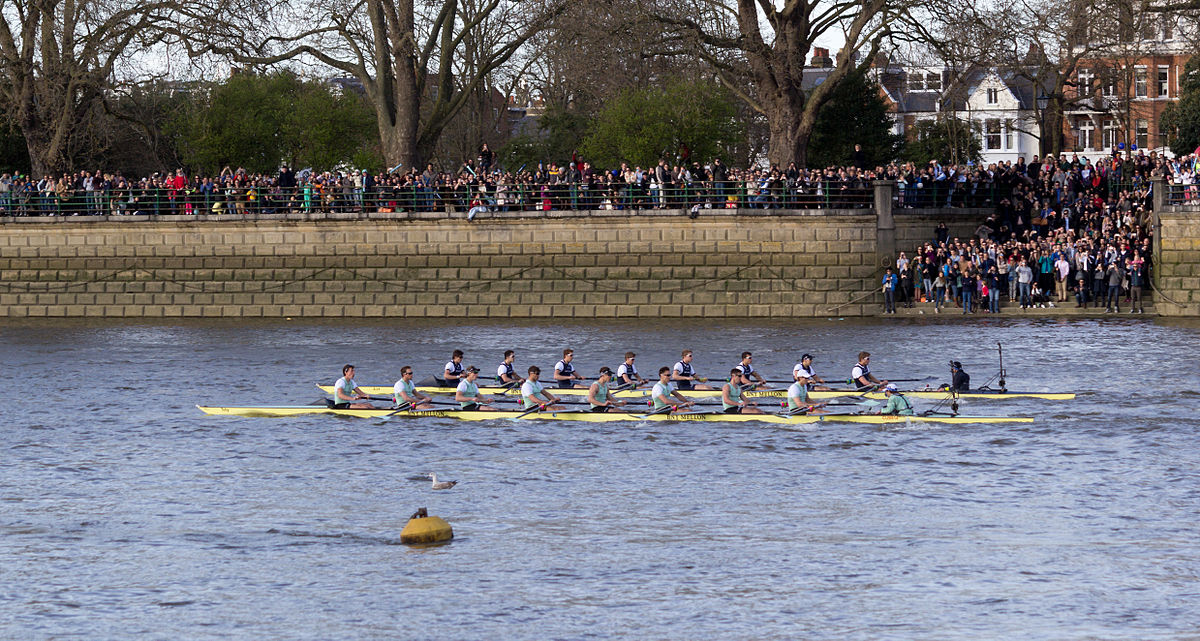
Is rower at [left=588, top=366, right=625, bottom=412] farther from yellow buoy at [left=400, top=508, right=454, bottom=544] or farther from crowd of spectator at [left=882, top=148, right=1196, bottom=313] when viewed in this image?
crowd of spectator at [left=882, top=148, right=1196, bottom=313]

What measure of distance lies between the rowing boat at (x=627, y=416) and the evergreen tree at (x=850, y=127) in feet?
109

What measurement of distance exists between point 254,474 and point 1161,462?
46.1ft

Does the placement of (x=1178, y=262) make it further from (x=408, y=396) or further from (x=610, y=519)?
(x=610, y=519)

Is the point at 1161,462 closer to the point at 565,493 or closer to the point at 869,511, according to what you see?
the point at 869,511

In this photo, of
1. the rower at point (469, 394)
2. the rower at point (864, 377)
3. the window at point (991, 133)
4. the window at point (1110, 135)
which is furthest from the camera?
the window at point (991, 133)

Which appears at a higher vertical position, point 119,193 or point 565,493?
point 119,193

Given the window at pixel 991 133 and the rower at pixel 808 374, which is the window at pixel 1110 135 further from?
the rower at pixel 808 374

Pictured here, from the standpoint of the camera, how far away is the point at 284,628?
54.3 feet

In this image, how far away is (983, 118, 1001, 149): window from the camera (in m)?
94.4

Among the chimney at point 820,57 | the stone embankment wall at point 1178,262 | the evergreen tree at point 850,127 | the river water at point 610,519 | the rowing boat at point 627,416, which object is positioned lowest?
the river water at point 610,519

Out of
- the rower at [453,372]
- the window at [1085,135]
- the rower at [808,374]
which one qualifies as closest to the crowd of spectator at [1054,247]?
the rower at [808,374]

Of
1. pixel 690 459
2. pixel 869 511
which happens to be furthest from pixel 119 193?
pixel 869 511

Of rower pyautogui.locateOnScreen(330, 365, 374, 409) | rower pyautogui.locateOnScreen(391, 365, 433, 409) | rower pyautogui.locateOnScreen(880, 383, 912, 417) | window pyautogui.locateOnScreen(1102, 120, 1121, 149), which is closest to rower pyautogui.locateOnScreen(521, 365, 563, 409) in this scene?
rower pyautogui.locateOnScreen(391, 365, 433, 409)

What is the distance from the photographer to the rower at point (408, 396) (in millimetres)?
28641
